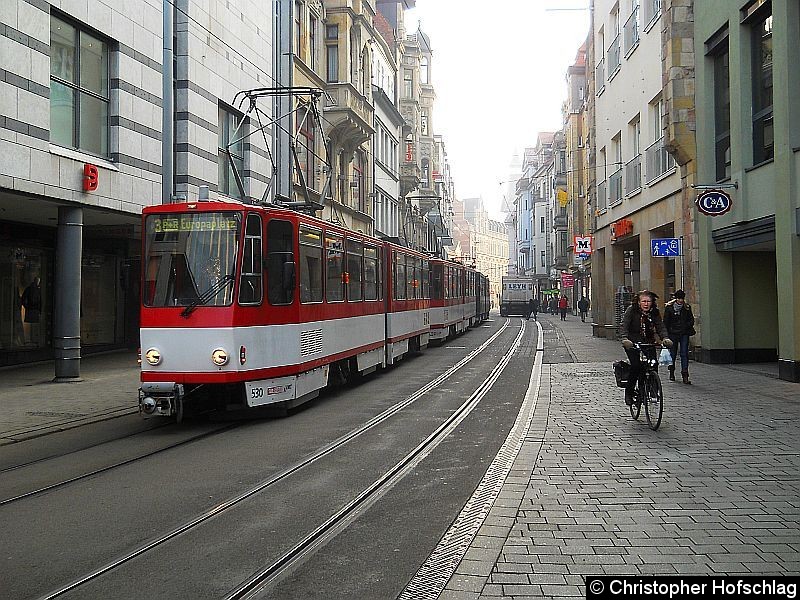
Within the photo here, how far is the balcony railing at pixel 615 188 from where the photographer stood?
1235 inches

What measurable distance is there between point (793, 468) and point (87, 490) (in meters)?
6.65

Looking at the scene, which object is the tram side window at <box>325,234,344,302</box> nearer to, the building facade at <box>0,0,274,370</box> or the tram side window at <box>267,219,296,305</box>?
the tram side window at <box>267,219,296,305</box>

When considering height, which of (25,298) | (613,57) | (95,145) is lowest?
(25,298)

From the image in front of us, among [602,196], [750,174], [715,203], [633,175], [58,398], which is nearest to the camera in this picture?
[58,398]

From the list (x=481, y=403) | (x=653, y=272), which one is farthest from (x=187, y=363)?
(x=653, y=272)

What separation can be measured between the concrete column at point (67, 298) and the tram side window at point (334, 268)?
631cm

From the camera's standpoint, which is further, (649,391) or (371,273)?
(371,273)

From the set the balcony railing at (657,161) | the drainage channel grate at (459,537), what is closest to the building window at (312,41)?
the balcony railing at (657,161)

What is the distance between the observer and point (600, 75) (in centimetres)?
3522

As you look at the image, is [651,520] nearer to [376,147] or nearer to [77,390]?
[77,390]

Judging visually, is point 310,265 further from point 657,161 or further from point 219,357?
point 657,161

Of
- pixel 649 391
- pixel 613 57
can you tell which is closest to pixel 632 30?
pixel 613 57

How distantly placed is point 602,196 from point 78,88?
22494 millimetres

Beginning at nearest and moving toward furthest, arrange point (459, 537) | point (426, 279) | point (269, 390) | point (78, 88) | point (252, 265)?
point (459, 537), point (252, 265), point (269, 390), point (78, 88), point (426, 279)
